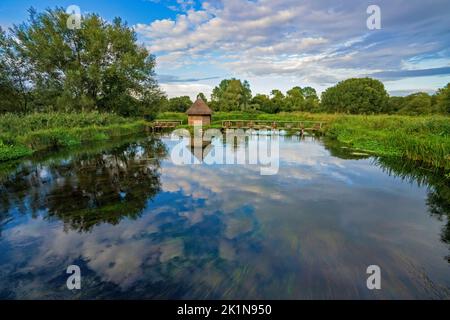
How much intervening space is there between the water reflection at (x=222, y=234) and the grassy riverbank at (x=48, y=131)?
16.8ft

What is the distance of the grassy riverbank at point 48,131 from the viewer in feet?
40.0

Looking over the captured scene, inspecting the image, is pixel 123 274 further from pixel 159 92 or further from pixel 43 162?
pixel 159 92

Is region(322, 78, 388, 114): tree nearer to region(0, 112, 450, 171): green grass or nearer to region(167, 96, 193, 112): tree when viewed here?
region(167, 96, 193, 112): tree

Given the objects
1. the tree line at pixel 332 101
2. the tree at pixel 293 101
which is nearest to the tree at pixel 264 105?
the tree line at pixel 332 101

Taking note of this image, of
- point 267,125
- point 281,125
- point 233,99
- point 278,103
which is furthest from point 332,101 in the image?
point 267,125

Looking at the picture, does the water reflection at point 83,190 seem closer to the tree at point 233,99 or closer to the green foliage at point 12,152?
the green foliage at point 12,152

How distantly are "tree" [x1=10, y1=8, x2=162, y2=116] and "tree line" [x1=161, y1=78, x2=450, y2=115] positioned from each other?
2094 centimetres

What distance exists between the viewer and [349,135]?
18156 mm

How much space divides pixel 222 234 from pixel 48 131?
15.5m

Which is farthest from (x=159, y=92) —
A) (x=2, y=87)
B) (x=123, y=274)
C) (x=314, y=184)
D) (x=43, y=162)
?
(x=123, y=274)

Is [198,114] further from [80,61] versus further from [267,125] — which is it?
[80,61]

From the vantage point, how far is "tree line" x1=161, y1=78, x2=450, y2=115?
49875 millimetres

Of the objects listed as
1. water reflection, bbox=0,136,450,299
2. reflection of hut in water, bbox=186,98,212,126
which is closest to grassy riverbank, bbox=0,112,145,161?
water reflection, bbox=0,136,450,299

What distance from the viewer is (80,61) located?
25250 millimetres
